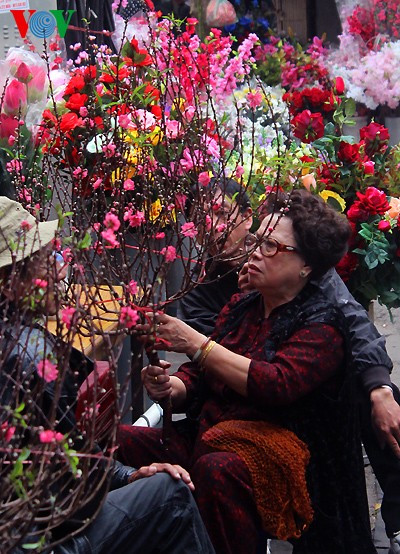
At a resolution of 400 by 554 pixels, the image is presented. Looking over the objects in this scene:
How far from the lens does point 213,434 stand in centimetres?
298

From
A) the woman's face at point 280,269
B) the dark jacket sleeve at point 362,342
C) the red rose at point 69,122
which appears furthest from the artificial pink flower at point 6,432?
the red rose at point 69,122

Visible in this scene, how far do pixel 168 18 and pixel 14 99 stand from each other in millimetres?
672

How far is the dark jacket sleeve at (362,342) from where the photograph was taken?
3279 millimetres

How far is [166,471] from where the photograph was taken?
8.60 feet

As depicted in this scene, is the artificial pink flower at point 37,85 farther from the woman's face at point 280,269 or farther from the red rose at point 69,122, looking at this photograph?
the woman's face at point 280,269

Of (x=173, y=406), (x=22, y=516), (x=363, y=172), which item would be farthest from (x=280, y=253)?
(x=22, y=516)

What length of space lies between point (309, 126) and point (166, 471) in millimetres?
2049

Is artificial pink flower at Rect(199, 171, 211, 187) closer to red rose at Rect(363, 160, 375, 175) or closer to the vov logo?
red rose at Rect(363, 160, 375, 175)

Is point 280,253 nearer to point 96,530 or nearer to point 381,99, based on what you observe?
point 96,530

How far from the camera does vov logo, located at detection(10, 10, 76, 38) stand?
435cm

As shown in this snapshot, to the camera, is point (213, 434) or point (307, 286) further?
point (307, 286)

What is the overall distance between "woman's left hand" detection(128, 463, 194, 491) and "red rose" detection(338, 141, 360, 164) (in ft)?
5.45

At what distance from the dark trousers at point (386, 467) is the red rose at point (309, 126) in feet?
4.41

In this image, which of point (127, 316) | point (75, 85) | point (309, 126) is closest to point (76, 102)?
point (75, 85)
